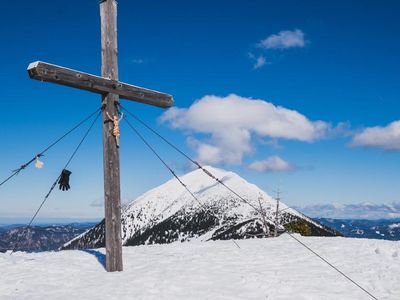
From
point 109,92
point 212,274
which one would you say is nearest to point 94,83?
point 109,92

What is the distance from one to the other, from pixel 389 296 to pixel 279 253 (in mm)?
5284

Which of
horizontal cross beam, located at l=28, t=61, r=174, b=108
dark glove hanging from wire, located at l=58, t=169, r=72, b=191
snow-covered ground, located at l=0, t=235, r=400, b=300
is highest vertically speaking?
horizontal cross beam, located at l=28, t=61, r=174, b=108

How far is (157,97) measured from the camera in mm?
13375

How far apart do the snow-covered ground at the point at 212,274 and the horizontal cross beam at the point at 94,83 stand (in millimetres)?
5069

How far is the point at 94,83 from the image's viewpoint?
1139 cm

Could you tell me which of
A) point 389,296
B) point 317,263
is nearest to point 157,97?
point 317,263

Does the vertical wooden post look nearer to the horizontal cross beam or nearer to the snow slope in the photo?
the horizontal cross beam

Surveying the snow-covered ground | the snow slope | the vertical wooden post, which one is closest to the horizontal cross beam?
the vertical wooden post

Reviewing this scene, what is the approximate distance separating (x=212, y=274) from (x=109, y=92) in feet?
19.3

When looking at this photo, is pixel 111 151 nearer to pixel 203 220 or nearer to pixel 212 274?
pixel 212 274

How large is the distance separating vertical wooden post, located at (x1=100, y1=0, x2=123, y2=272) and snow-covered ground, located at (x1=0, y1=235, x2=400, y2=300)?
0.74 meters

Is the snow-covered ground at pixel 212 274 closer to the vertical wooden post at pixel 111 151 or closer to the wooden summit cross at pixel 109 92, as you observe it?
the vertical wooden post at pixel 111 151

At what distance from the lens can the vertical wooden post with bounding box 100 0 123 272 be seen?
11.4 meters

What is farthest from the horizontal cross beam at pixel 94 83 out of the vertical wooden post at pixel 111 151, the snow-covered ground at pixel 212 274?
the snow-covered ground at pixel 212 274
